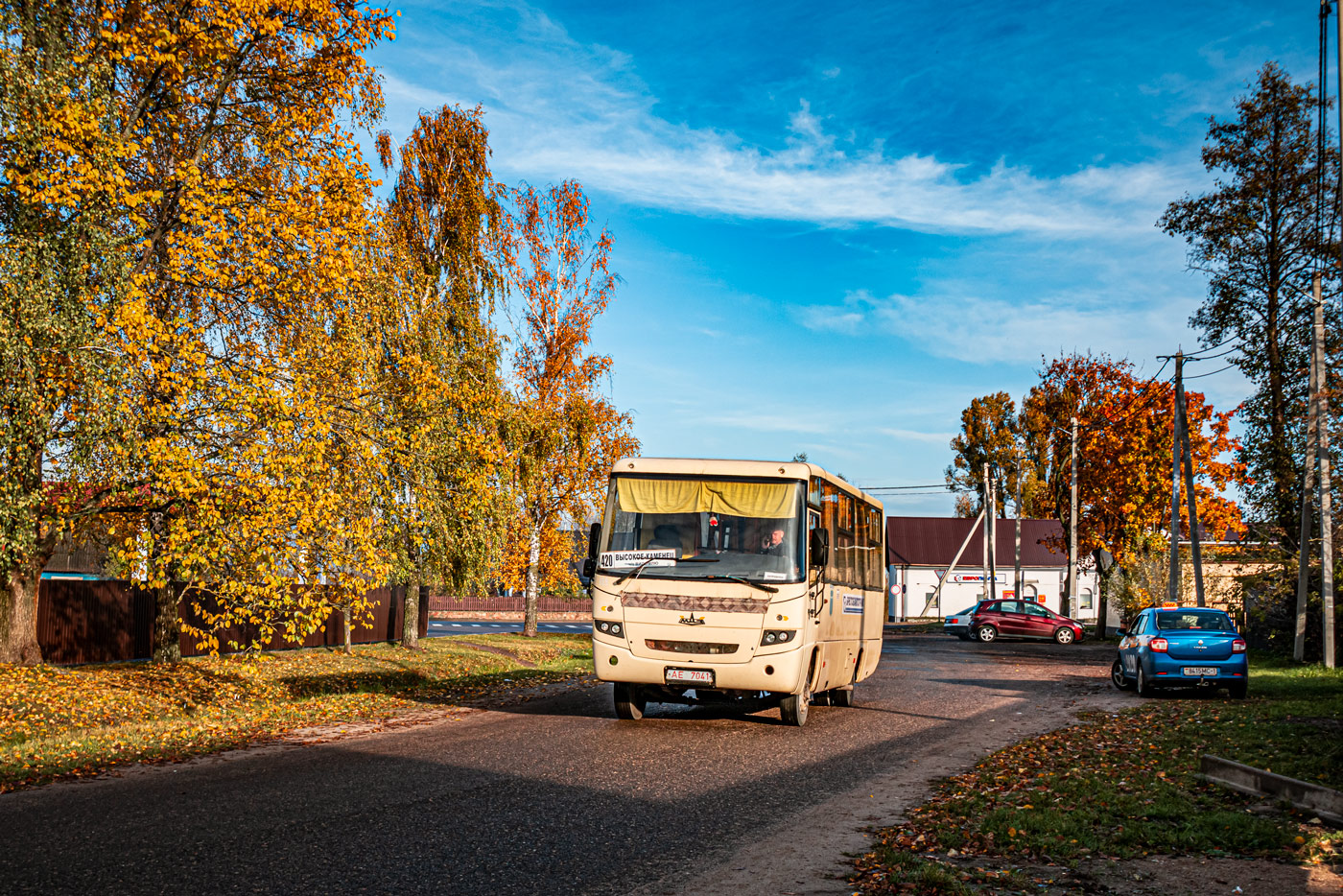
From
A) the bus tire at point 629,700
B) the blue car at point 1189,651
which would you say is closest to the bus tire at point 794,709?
the bus tire at point 629,700

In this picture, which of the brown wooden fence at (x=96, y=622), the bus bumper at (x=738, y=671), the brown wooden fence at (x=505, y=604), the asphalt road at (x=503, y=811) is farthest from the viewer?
the brown wooden fence at (x=505, y=604)

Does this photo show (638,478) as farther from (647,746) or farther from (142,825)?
(142,825)

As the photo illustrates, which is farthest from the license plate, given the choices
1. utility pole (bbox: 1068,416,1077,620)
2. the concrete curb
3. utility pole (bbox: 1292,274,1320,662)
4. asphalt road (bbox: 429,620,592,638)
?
utility pole (bbox: 1068,416,1077,620)

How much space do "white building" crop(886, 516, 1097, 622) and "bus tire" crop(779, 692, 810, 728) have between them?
5818 cm

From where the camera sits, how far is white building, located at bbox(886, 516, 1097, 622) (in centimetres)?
7119

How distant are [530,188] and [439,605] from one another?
135 feet

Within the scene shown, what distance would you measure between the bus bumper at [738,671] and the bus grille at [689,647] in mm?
133

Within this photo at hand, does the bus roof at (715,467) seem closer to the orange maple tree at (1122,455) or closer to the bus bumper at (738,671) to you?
the bus bumper at (738,671)

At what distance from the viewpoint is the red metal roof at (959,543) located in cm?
7200

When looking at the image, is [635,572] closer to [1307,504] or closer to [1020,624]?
[1307,504]

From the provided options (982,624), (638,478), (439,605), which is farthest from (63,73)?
(439,605)

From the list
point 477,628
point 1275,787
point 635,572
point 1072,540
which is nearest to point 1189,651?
point 1275,787

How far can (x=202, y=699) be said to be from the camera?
52.5 feet

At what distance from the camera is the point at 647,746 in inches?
435
